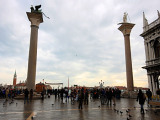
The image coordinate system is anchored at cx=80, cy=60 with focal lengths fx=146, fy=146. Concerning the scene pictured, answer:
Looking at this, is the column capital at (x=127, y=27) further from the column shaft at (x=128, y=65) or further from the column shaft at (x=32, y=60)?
the column shaft at (x=32, y=60)

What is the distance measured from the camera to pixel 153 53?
95.7 feet

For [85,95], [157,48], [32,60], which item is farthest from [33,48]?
[157,48]

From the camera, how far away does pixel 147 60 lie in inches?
1202

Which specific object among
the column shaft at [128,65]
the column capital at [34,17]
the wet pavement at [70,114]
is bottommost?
the wet pavement at [70,114]

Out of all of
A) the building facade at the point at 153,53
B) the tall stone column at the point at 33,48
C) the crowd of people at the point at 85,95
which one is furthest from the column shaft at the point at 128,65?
the tall stone column at the point at 33,48

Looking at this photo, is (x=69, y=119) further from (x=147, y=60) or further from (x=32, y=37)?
(x=147, y=60)

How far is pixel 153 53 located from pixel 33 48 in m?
22.8

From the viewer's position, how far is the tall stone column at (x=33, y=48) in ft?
74.9

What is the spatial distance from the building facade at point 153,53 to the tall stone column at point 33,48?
70.5ft

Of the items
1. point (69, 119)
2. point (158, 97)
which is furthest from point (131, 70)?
point (69, 119)

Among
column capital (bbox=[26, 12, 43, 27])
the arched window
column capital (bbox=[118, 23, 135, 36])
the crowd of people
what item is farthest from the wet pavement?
column capital (bbox=[118, 23, 135, 36])

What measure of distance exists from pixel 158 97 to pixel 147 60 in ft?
63.7

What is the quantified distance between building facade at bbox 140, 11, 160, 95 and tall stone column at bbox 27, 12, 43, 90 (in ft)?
70.5

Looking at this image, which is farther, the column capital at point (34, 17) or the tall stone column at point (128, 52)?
the tall stone column at point (128, 52)
